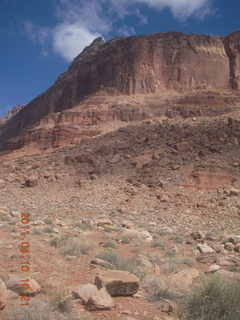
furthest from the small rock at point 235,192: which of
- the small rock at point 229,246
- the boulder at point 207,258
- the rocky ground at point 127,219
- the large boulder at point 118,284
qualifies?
the large boulder at point 118,284

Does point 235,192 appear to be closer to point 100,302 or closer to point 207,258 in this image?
point 207,258

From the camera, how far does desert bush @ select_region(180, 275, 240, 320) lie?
9.77 ft

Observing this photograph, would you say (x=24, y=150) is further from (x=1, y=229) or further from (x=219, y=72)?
(x=219, y=72)

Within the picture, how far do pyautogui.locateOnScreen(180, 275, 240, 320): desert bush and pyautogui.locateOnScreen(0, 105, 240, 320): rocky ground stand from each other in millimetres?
223

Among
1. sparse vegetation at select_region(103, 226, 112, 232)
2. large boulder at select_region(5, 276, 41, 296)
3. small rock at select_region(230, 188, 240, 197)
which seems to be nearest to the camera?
large boulder at select_region(5, 276, 41, 296)

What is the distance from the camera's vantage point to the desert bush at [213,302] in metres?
2.98

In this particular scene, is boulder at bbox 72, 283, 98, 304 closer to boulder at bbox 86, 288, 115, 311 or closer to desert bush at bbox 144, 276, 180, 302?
boulder at bbox 86, 288, 115, 311

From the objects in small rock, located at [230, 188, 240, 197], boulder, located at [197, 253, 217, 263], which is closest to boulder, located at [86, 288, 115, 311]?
boulder, located at [197, 253, 217, 263]

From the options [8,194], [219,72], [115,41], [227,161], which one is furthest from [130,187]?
[115,41]

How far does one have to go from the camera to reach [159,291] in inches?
149

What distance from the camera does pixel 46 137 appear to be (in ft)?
113

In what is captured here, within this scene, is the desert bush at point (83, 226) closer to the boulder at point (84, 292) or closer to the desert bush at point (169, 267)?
the desert bush at point (169, 267)

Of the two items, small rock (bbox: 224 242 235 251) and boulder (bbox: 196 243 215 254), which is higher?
small rock (bbox: 224 242 235 251)

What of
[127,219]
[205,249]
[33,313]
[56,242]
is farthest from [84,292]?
[127,219]
